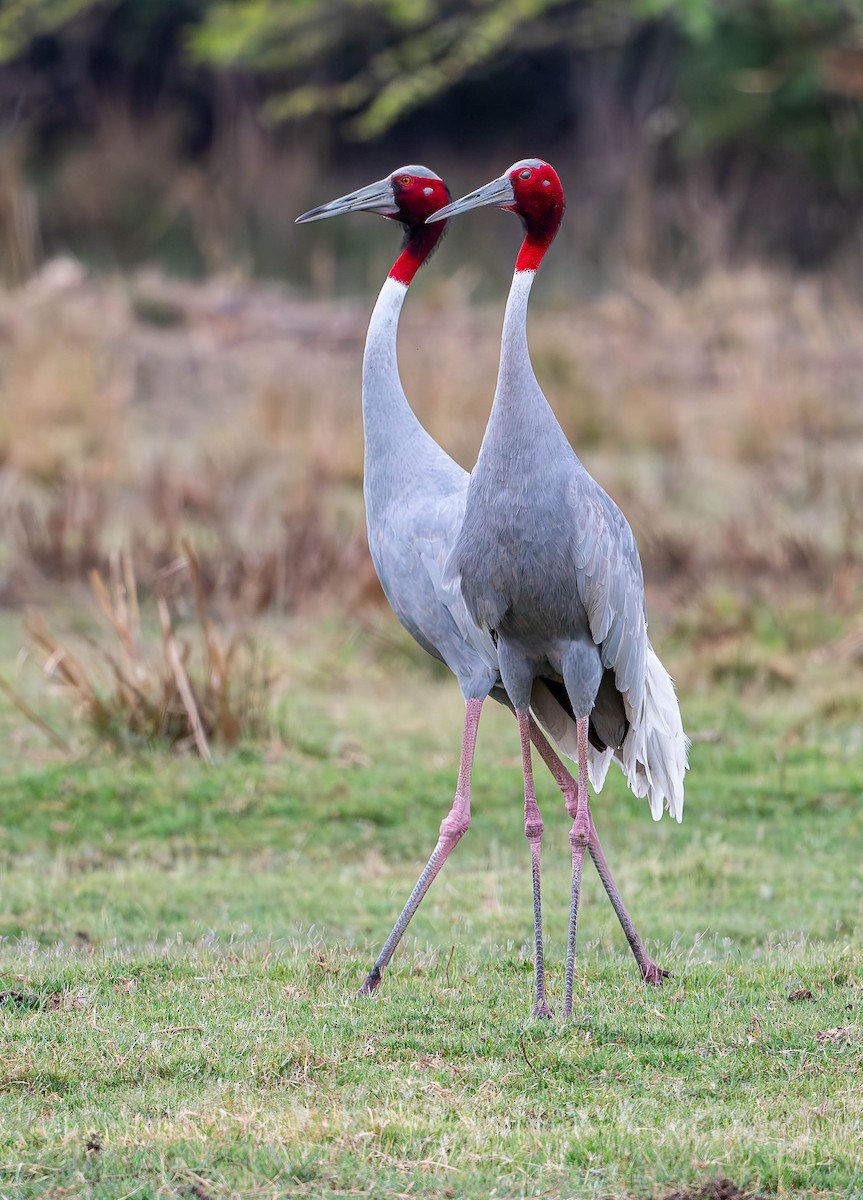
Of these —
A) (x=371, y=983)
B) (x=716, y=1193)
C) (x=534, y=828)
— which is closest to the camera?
(x=716, y=1193)

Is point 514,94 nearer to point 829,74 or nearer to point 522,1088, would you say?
point 829,74

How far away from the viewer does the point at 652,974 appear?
489cm

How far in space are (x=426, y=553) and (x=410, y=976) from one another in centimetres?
123

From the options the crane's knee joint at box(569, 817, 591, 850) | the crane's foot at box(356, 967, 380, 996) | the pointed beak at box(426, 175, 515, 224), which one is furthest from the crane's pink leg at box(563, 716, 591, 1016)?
the pointed beak at box(426, 175, 515, 224)

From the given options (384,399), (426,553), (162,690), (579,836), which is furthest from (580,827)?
(162,690)

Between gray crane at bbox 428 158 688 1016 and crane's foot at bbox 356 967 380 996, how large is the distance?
1.65 feet

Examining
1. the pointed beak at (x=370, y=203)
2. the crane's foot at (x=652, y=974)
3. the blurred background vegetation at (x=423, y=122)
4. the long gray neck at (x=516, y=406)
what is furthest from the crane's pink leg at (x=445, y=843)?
the blurred background vegetation at (x=423, y=122)

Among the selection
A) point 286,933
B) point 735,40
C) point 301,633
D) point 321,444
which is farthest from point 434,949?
point 735,40

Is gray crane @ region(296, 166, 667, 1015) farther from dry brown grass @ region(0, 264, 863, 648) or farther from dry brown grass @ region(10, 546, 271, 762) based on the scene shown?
dry brown grass @ region(0, 264, 863, 648)

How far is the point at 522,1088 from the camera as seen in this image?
3.95m

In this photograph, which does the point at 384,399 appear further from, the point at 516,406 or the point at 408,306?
the point at 408,306

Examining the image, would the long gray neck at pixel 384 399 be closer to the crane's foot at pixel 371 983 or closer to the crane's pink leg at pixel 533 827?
the crane's pink leg at pixel 533 827

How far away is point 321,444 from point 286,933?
7.00 meters

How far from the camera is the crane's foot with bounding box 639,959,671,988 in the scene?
488cm
